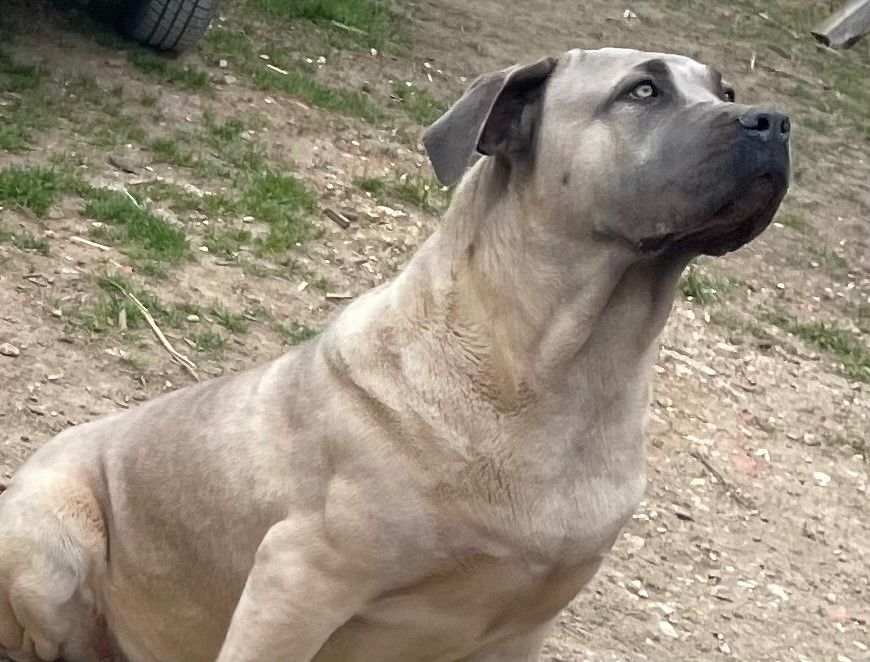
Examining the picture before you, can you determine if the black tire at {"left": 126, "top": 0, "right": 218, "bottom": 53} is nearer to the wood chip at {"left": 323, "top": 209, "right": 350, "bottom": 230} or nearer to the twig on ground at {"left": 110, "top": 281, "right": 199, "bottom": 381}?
the wood chip at {"left": 323, "top": 209, "right": 350, "bottom": 230}

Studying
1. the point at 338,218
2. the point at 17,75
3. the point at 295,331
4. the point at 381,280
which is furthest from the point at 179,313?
the point at 17,75

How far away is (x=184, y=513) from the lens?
3246mm

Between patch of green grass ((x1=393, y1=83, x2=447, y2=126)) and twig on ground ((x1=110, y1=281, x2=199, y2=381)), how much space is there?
2807 millimetres

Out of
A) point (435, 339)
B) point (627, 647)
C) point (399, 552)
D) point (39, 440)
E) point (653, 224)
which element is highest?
point (653, 224)

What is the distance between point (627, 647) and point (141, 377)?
1883 millimetres

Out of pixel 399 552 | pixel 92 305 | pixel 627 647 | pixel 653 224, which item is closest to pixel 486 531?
Answer: pixel 399 552

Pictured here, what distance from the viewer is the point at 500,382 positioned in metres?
2.88

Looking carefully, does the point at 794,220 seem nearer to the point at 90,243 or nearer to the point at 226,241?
the point at 226,241

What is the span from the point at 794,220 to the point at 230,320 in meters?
3.91

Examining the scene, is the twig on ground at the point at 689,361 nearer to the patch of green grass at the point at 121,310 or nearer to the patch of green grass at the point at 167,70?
the patch of green grass at the point at 121,310

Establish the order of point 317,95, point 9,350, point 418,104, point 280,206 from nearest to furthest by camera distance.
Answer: point 9,350
point 280,206
point 317,95
point 418,104

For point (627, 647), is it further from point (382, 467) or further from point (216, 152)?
point (216, 152)

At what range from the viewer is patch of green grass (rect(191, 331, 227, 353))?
5.02m

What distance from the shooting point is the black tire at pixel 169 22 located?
7.05 meters
